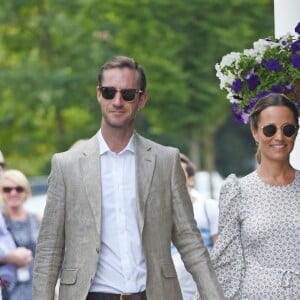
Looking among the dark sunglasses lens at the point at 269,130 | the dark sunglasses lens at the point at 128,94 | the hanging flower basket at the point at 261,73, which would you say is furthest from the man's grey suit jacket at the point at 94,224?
the hanging flower basket at the point at 261,73

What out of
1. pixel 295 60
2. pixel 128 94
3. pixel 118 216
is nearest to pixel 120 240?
pixel 118 216

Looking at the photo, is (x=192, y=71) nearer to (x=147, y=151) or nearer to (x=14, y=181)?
(x=14, y=181)

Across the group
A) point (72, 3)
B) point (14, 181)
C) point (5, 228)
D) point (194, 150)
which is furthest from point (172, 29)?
point (5, 228)

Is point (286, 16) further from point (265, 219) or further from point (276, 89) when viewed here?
point (265, 219)

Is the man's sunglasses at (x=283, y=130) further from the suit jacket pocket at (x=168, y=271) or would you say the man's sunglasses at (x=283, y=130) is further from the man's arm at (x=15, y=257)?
the man's arm at (x=15, y=257)

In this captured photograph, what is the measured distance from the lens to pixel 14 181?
37.4 feet

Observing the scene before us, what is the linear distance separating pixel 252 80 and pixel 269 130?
0.53 m

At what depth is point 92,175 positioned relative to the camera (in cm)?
657

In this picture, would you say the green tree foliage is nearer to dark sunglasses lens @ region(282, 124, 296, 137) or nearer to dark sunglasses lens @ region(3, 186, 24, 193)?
dark sunglasses lens @ region(3, 186, 24, 193)

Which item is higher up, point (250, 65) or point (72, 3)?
point (72, 3)

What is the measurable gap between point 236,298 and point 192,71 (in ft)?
59.5

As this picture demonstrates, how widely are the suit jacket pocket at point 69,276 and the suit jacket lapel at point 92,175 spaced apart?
0.27 meters

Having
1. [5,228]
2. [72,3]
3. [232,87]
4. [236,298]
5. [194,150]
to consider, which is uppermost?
[72,3]

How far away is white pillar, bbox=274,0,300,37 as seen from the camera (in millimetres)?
9156
